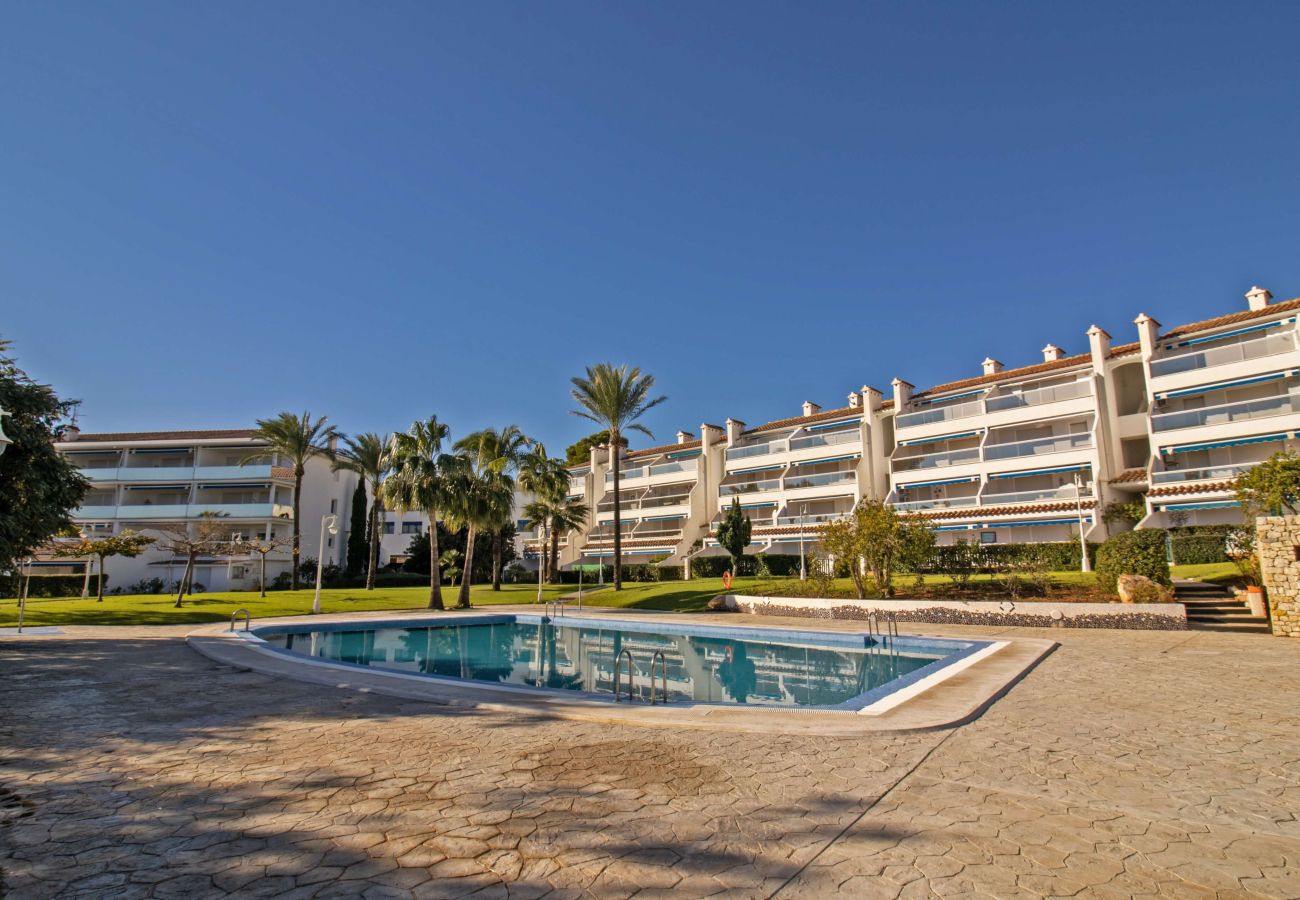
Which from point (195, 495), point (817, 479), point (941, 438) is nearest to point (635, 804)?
point (941, 438)

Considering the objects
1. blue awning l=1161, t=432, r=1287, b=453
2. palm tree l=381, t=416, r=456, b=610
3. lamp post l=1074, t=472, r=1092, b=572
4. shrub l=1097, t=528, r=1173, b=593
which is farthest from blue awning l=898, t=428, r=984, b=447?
palm tree l=381, t=416, r=456, b=610

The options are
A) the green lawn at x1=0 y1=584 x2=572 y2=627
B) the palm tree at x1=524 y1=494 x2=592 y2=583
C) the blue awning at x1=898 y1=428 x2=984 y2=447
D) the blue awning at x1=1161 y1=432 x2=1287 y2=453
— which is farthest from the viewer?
the palm tree at x1=524 y1=494 x2=592 y2=583

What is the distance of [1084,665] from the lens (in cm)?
1312

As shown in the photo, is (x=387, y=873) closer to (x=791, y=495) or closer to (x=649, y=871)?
(x=649, y=871)

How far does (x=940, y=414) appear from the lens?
45.2m

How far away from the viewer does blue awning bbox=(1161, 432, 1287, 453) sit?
3309cm

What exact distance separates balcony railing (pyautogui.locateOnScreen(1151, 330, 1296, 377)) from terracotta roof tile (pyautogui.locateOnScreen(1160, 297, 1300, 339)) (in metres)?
1.17

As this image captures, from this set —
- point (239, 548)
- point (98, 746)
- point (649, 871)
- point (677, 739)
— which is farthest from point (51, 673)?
point (239, 548)

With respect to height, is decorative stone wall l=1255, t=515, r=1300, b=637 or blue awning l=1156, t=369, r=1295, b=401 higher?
blue awning l=1156, t=369, r=1295, b=401

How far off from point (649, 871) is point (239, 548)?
41.4 m

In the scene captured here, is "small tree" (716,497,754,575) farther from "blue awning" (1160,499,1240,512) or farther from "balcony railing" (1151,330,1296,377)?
"balcony railing" (1151,330,1296,377)

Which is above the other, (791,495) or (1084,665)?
(791,495)

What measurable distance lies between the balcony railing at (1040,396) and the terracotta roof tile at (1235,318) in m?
4.99

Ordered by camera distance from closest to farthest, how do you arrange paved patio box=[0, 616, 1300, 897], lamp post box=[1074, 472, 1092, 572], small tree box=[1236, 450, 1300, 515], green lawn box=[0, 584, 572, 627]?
paved patio box=[0, 616, 1300, 897] < small tree box=[1236, 450, 1300, 515] < green lawn box=[0, 584, 572, 627] < lamp post box=[1074, 472, 1092, 572]
